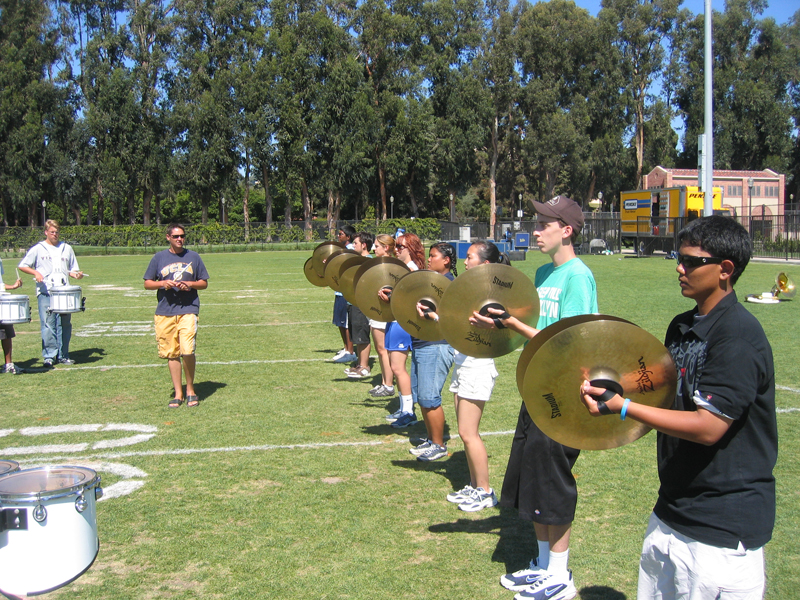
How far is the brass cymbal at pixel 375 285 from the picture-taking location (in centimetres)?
616

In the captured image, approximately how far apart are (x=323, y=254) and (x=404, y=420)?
3.75m

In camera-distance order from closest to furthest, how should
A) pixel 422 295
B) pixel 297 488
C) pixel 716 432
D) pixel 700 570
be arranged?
pixel 716 432, pixel 700 570, pixel 422 295, pixel 297 488

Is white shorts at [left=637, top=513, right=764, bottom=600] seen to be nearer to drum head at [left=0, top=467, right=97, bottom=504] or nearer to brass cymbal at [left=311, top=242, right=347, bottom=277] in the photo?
drum head at [left=0, top=467, right=97, bottom=504]

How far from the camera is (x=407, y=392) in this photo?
7074 mm

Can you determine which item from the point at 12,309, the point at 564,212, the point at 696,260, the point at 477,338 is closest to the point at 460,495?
the point at 477,338

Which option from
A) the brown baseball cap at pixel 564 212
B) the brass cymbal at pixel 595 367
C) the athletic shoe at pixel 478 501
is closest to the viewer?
the brass cymbal at pixel 595 367

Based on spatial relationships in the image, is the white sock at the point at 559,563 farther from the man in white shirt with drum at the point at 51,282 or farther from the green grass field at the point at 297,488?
the man in white shirt with drum at the point at 51,282

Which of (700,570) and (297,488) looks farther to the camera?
(297,488)

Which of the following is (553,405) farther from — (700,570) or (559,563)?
(559,563)

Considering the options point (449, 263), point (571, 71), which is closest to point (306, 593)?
point (449, 263)

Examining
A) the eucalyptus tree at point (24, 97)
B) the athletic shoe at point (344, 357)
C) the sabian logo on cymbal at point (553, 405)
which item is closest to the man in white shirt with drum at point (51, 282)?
the athletic shoe at point (344, 357)

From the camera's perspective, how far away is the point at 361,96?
56.6m

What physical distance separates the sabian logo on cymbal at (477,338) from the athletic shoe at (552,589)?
1.28 m

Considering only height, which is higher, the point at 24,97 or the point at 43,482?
the point at 24,97
